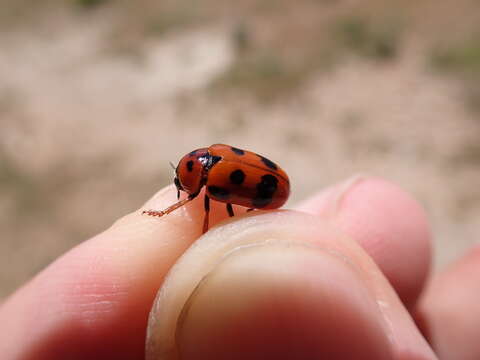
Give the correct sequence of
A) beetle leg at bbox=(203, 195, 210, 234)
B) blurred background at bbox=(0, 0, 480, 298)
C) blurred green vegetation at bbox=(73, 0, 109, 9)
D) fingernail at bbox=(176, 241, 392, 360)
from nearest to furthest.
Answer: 1. fingernail at bbox=(176, 241, 392, 360)
2. beetle leg at bbox=(203, 195, 210, 234)
3. blurred background at bbox=(0, 0, 480, 298)
4. blurred green vegetation at bbox=(73, 0, 109, 9)

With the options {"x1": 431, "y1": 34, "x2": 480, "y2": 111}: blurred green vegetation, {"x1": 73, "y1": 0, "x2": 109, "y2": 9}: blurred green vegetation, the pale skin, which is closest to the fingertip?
the pale skin

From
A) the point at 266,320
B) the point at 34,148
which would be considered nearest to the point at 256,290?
the point at 266,320

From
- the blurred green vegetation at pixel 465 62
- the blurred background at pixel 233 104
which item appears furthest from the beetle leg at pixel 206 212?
the blurred green vegetation at pixel 465 62

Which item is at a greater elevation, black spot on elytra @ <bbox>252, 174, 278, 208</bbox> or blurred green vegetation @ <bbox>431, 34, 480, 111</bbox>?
black spot on elytra @ <bbox>252, 174, 278, 208</bbox>

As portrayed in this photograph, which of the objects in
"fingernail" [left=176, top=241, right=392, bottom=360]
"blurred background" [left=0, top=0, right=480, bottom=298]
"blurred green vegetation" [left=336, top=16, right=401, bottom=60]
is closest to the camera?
"fingernail" [left=176, top=241, right=392, bottom=360]

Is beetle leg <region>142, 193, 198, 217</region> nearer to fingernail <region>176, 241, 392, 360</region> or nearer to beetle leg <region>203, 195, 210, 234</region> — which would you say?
beetle leg <region>203, 195, 210, 234</region>

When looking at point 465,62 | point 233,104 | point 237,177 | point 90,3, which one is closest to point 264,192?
point 237,177

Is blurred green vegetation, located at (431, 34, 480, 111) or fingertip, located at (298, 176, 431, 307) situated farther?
blurred green vegetation, located at (431, 34, 480, 111)
